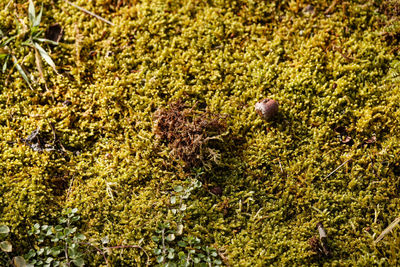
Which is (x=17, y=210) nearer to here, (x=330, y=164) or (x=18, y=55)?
(x=18, y=55)

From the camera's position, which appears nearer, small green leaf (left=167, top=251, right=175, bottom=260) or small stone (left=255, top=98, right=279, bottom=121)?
small green leaf (left=167, top=251, right=175, bottom=260)

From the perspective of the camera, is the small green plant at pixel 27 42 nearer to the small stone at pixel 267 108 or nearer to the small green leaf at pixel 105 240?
the small green leaf at pixel 105 240

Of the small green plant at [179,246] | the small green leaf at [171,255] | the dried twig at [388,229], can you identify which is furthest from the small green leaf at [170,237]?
the dried twig at [388,229]

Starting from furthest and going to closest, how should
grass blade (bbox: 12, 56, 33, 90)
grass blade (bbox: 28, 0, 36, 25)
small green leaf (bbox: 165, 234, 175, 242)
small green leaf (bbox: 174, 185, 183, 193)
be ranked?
grass blade (bbox: 28, 0, 36, 25)
grass blade (bbox: 12, 56, 33, 90)
small green leaf (bbox: 174, 185, 183, 193)
small green leaf (bbox: 165, 234, 175, 242)

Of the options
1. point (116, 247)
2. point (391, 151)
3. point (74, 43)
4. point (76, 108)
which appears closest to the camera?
point (116, 247)

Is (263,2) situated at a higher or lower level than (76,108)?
higher

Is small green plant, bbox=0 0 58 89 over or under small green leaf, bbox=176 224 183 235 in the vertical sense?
over

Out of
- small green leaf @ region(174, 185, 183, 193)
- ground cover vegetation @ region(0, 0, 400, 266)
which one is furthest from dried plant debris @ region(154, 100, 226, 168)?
small green leaf @ region(174, 185, 183, 193)

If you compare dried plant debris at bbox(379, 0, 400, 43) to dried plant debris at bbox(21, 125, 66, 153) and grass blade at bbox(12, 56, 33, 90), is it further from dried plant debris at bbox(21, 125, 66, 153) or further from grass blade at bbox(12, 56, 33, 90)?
grass blade at bbox(12, 56, 33, 90)

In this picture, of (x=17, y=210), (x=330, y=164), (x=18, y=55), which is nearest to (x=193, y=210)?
(x=330, y=164)
